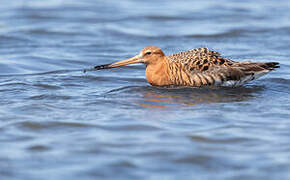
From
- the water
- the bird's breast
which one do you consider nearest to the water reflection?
the water

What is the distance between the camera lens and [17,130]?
Result: 730 cm

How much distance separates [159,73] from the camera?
10.1m

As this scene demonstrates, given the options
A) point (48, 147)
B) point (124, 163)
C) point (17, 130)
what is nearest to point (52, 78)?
point (17, 130)

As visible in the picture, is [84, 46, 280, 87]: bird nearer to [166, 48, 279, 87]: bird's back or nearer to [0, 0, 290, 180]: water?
[166, 48, 279, 87]: bird's back

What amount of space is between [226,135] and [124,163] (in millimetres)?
1621

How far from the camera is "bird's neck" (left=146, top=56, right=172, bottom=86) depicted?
32.9 ft

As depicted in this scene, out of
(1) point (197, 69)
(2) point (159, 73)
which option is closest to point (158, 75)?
(2) point (159, 73)

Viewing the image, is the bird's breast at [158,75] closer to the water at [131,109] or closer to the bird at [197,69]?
the bird at [197,69]

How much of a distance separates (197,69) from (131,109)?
2016 millimetres

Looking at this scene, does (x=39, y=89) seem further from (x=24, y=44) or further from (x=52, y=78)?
(x=24, y=44)

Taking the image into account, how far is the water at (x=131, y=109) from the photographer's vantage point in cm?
605

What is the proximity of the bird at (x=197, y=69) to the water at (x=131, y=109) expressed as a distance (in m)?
0.23

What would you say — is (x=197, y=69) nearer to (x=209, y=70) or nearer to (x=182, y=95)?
(x=209, y=70)

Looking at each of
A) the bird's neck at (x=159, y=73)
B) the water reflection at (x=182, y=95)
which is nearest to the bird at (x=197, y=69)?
the bird's neck at (x=159, y=73)
